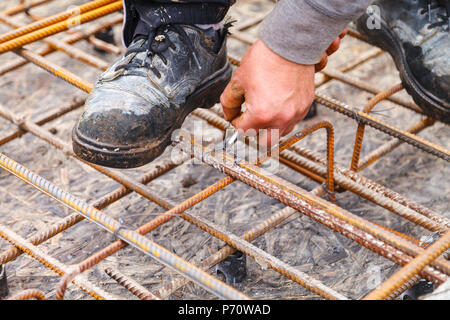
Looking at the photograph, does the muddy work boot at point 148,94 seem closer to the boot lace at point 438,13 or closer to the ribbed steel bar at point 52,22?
the ribbed steel bar at point 52,22

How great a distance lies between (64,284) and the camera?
3.74 feet

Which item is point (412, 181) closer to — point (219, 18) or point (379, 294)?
point (219, 18)

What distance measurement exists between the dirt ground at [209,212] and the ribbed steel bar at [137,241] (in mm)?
200

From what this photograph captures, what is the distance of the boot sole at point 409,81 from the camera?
167 cm

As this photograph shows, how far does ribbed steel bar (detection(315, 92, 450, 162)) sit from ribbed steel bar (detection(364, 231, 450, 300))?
1.34ft

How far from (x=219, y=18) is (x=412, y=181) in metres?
0.84

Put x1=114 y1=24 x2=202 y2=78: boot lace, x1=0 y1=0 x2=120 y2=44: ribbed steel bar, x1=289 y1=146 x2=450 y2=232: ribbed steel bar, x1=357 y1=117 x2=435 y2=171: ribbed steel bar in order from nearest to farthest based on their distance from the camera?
x1=289 y1=146 x2=450 y2=232: ribbed steel bar → x1=114 y1=24 x2=202 y2=78: boot lace → x1=357 y1=117 x2=435 y2=171: ribbed steel bar → x1=0 y1=0 x2=120 y2=44: ribbed steel bar

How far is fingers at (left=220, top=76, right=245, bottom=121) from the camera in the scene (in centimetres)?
132

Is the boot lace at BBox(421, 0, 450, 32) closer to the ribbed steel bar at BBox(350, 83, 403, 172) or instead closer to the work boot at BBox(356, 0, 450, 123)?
the work boot at BBox(356, 0, 450, 123)

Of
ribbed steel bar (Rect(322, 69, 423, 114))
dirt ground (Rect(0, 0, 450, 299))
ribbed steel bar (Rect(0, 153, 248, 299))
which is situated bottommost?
dirt ground (Rect(0, 0, 450, 299))

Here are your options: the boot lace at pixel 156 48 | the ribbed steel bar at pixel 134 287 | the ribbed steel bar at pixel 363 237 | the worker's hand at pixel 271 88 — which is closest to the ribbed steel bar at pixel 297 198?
the ribbed steel bar at pixel 363 237

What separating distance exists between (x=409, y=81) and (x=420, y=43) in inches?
4.5

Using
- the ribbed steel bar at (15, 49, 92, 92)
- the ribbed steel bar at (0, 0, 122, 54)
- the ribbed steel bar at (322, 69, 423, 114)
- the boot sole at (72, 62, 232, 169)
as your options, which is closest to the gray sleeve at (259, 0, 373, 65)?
the boot sole at (72, 62, 232, 169)

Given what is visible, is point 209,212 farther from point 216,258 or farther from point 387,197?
point 387,197
